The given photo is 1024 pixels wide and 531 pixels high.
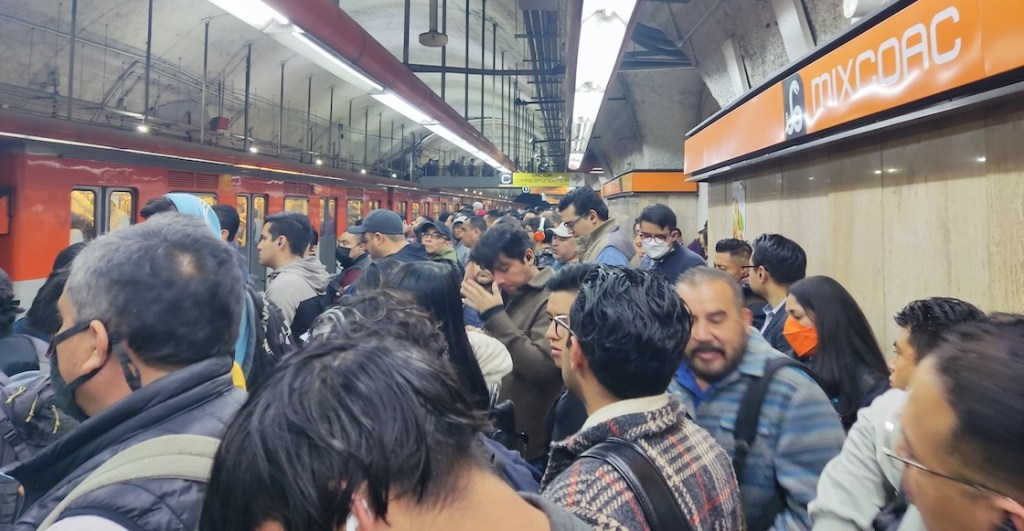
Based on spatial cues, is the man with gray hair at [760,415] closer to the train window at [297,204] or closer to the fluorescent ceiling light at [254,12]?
the fluorescent ceiling light at [254,12]

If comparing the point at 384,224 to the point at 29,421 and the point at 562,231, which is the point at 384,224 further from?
the point at 29,421

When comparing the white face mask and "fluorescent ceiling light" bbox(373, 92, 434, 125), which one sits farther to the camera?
"fluorescent ceiling light" bbox(373, 92, 434, 125)

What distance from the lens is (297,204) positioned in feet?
31.0

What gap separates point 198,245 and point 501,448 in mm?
871

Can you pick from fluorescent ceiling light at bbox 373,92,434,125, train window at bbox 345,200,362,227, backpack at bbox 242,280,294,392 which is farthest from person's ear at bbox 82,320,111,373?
train window at bbox 345,200,362,227

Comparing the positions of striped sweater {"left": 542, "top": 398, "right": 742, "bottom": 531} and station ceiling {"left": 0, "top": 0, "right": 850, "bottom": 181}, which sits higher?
station ceiling {"left": 0, "top": 0, "right": 850, "bottom": 181}

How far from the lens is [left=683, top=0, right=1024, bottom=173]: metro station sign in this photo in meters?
1.71

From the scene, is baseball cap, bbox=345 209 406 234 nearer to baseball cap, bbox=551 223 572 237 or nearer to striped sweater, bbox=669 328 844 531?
baseball cap, bbox=551 223 572 237

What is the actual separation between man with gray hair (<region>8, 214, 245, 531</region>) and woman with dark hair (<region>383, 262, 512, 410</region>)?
718mm

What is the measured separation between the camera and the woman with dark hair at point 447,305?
6.11ft

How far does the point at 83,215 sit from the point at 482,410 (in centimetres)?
573

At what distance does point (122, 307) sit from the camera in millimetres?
1115

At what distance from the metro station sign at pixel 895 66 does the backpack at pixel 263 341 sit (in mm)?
2647

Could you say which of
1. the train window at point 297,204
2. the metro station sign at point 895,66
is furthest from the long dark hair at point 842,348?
the train window at point 297,204
